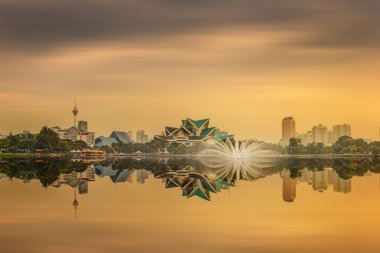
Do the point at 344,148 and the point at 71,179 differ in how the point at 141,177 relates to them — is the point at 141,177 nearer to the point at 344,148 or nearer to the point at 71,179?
the point at 71,179

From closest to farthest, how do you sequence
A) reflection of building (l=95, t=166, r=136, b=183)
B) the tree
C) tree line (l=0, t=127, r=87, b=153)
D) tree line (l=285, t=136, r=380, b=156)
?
reflection of building (l=95, t=166, r=136, b=183), tree line (l=0, t=127, r=87, b=153), the tree, tree line (l=285, t=136, r=380, b=156)

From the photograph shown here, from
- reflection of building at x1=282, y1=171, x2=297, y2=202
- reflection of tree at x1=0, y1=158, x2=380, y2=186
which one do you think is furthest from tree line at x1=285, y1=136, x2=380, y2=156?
reflection of building at x1=282, y1=171, x2=297, y2=202

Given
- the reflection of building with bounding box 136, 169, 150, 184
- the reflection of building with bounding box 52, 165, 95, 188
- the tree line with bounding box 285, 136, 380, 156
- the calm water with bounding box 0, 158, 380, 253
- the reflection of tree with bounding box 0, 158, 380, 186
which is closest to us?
the calm water with bounding box 0, 158, 380, 253

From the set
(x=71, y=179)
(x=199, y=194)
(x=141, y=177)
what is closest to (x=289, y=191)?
(x=199, y=194)

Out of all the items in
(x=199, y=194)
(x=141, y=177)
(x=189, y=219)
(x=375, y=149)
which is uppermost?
(x=375, y=149)

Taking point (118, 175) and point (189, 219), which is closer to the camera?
point (189, 219)

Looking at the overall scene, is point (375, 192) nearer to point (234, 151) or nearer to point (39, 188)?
point (39, 188)

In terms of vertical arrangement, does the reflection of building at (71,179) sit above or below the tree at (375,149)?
below

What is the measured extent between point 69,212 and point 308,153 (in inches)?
6161

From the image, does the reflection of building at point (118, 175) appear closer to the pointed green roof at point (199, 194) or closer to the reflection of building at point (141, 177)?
the reflection of building at point (141, 177)

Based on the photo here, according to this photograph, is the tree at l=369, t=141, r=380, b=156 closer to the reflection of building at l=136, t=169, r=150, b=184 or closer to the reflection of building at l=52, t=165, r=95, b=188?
the reflection of building at l=136, t=169, r=150, b=184

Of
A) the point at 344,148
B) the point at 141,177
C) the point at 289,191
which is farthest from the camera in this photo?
the point at 344,148

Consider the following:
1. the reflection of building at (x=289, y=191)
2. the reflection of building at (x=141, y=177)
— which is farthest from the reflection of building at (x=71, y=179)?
the reflection of building at (x=289, y=191)

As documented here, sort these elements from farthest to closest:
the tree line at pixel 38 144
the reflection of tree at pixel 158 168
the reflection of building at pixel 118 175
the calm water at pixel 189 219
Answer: the tree line at pixel 38 144 → the reflection of tree at pixel 158 168 → the reflection of building at pixel 118 175 → the calm water at pixel 189 219
